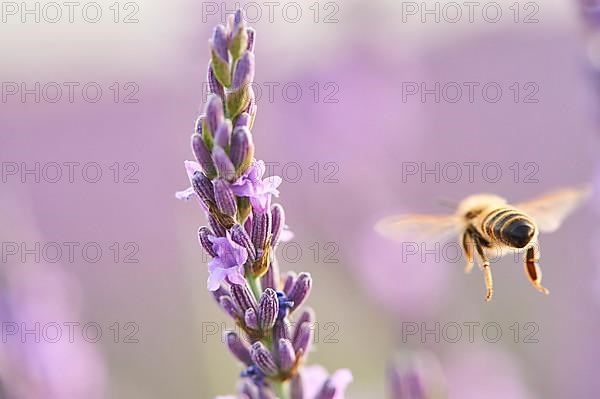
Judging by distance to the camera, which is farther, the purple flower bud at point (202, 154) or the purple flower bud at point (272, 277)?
the purple flower bud at point (272, 277)

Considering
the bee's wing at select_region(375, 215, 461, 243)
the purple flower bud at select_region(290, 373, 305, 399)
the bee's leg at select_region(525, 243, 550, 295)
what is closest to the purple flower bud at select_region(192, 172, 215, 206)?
the purple flower bud at select_region(290, 373, 305, 399)

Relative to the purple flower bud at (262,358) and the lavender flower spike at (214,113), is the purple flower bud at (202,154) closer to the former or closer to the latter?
the lavender flower spike at (214,113)

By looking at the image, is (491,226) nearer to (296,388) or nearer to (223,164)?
(296,388)

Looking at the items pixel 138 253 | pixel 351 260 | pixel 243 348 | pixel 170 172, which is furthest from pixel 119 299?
pixel 243 348

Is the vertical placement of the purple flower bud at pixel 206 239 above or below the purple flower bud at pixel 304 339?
above

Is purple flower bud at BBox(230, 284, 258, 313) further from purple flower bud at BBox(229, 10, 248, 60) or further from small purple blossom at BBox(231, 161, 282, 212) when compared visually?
purple flower bud at BBox(229, 10, 248, 60)

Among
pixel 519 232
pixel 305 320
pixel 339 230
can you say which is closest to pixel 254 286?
pixel 305 320

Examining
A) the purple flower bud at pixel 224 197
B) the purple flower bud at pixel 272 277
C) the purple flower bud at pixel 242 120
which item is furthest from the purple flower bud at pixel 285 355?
the purple flower bud at pixel 242 120
